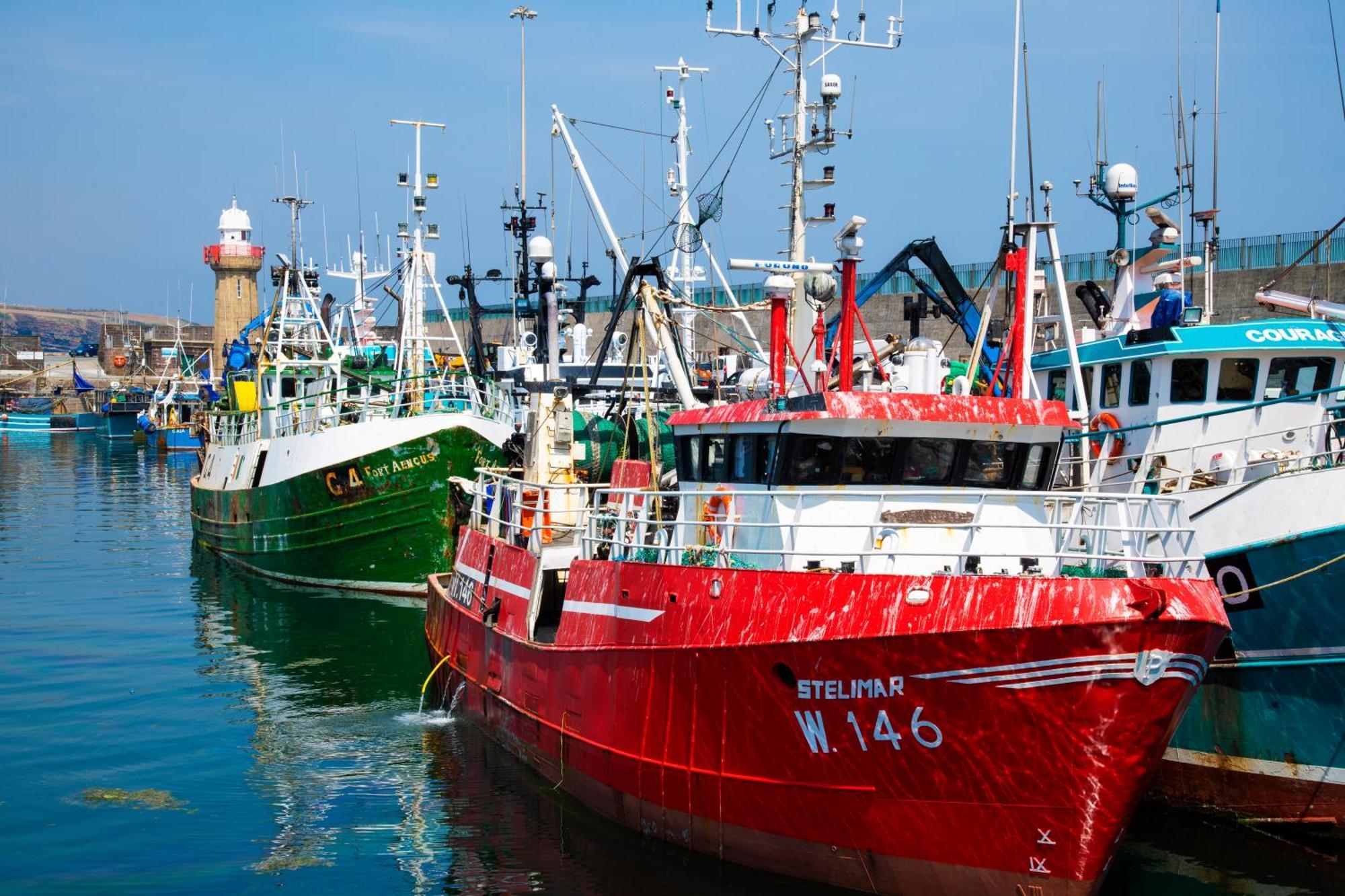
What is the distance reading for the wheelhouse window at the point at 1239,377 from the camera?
1634 centimetres

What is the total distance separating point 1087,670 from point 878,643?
5.28ft

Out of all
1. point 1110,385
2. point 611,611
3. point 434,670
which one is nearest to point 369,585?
point 434,670

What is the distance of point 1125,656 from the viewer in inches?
380

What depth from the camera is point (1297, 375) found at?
16.2m

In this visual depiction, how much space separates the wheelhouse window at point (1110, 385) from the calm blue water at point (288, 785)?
6.07 meters

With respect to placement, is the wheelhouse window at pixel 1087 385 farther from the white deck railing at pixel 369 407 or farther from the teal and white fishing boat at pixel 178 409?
the teal and white fishing boat at pixel 178 409

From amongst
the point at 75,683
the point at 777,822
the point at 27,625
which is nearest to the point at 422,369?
the point at 27,625

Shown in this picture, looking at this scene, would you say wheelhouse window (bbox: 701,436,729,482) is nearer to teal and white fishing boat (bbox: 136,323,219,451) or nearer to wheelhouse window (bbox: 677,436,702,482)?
wheelhouse window (bbox: 677,436,702,482)

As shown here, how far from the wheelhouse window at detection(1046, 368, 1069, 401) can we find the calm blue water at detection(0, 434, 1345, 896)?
7.47m

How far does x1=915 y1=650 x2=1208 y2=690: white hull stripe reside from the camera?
9656 mm

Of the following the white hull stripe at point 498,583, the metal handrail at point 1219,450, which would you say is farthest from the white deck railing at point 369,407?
the metal handrail at point 1219,450

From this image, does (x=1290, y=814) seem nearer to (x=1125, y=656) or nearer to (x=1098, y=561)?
(x=1098, y=561)

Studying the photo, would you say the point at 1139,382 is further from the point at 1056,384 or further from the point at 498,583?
the point at 498,583

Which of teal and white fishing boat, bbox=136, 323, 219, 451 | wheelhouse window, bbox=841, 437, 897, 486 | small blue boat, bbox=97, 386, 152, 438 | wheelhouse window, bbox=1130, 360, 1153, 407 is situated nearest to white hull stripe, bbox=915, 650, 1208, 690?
wheelhouse window, bbox=841, 437, 897, 486
